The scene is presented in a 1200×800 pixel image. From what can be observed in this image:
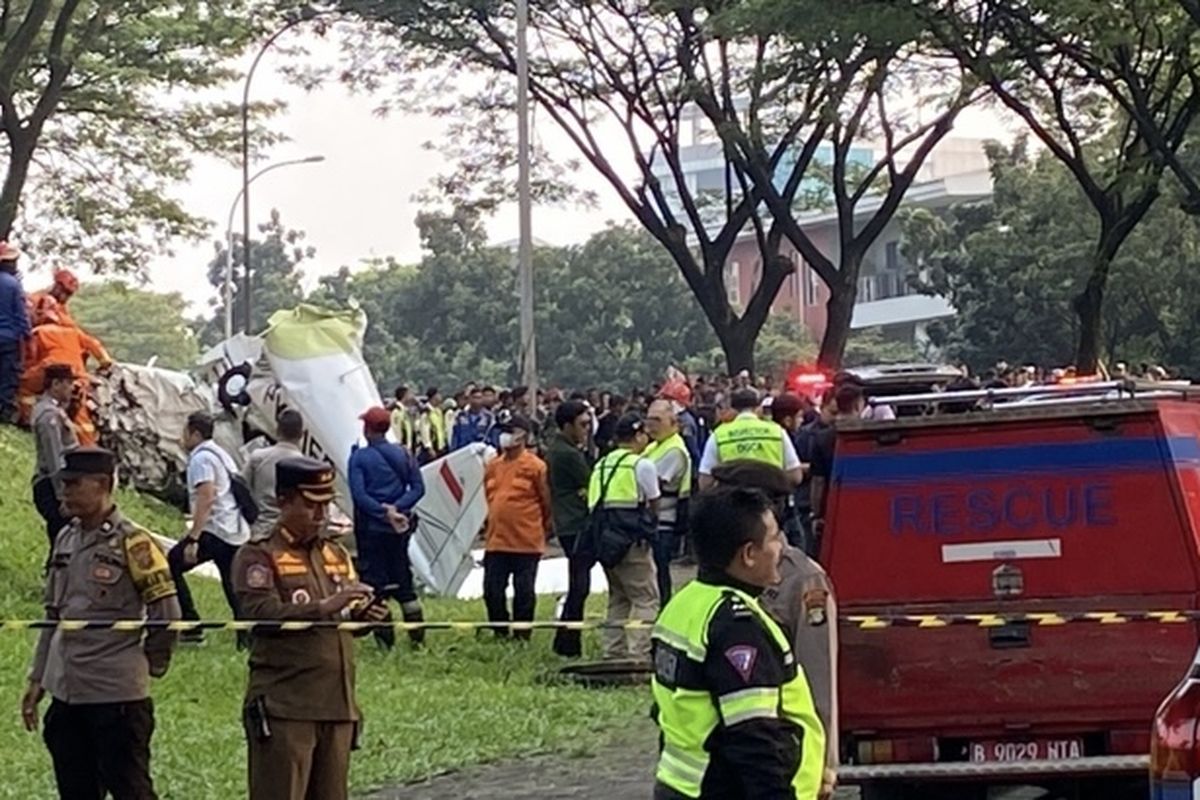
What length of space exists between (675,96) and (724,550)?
29671 millimetres

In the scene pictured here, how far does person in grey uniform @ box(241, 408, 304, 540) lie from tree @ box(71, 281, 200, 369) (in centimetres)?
9674

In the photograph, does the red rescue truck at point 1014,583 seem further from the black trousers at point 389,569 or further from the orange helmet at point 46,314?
the orange helmet at point 46,314

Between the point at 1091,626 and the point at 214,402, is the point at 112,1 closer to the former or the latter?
the point at 214,402

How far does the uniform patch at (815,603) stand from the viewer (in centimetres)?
702

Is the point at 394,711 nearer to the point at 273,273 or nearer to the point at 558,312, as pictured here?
the point at 558,312

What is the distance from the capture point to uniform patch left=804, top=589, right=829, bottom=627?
Answer: 7.02 m

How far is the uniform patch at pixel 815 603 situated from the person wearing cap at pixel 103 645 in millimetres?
2284

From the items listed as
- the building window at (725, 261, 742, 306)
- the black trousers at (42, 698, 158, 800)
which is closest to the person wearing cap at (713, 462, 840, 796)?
the black trousers at (42, 698, 158, 800)

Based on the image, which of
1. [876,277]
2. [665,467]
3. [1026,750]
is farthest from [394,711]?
[876,277]

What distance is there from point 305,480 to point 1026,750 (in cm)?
323

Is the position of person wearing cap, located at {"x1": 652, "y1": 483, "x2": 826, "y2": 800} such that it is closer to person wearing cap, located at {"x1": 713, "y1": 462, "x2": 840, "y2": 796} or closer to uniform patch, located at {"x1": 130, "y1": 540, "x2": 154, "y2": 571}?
person wearing cap, located at {"x1": 713, "y1": 462, "x2": 840, "y2": 796}

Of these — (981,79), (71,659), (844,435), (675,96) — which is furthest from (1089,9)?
(71,659)

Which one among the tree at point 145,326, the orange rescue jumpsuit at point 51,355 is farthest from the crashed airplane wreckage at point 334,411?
the tree at point 145,326

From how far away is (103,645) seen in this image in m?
7.96
